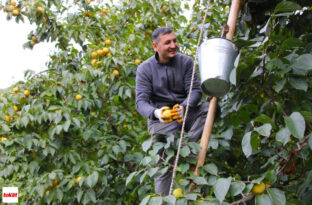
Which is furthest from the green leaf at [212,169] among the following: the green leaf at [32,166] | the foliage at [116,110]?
the green leaf at [32,166]

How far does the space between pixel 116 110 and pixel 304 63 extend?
194 cm

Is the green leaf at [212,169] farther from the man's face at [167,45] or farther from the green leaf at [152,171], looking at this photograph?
the man's face at [167,45]

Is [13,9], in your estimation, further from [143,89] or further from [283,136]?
[283,136]

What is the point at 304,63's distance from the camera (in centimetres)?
141

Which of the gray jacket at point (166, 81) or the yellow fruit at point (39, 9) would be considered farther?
the yellow fruit at point (39, 9)

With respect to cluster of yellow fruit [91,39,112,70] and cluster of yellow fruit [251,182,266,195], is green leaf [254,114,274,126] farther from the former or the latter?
cluster of yellow fruit [91,39,112,70]

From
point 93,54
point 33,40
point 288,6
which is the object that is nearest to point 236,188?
point 288,6

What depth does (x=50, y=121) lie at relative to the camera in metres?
2.57

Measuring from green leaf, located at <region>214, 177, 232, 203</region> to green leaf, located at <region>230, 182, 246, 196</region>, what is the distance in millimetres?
58

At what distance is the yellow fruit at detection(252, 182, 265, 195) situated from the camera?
4.47 ft

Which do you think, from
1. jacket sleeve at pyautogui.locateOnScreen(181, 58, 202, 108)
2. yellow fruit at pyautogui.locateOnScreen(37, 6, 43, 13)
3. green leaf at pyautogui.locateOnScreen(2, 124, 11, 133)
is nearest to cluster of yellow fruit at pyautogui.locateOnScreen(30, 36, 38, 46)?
yellow fruit at pyautogui.locateOnScreen(37, 6, 43, 13)

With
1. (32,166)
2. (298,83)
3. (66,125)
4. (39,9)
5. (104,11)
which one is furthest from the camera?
(104,11)

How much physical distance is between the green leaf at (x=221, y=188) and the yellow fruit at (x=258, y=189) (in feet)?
0.40

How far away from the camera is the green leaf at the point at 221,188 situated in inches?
50.9
